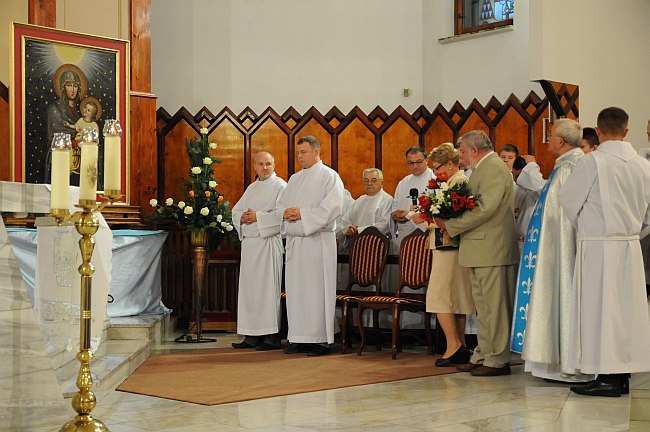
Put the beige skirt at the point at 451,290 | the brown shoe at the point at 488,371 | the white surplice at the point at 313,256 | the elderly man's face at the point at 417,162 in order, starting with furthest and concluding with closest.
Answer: the elderly man's face at the point at 417,162 < the white surplice at the point at 313,256 < the beige skirt at the point at 451,290 < the brown shoe at the point at 488,371

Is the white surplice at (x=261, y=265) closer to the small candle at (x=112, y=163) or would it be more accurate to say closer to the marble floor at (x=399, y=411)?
the marble floor at (x=399, y=411)

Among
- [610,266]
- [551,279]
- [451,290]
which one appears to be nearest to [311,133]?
[451,290]

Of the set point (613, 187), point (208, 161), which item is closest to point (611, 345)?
point (613, 187)

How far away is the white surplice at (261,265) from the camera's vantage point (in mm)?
8391

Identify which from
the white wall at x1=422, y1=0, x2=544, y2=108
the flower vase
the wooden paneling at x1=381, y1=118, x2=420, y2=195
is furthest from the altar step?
the white wall at x1=422, y1=0, x2=544, y2=108

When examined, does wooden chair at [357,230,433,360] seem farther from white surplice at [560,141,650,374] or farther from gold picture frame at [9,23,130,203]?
gold picture frame at [9,23,130,203]

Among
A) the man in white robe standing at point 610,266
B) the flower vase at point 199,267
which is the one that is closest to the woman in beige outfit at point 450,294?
→ the man in white robe standing at point 610,266

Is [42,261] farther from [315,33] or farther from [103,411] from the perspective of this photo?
[315,33]

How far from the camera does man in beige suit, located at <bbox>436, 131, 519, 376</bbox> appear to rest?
646 centimetres

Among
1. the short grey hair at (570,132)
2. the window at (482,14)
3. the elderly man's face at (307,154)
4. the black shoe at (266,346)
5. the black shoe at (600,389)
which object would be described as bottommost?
the black shoe at (266,346)

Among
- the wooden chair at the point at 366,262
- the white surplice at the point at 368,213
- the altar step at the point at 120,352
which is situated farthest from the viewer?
the white surplice at the point at 368,213

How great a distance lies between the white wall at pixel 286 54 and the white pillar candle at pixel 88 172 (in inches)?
302

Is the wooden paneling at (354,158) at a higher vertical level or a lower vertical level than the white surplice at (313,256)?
higher

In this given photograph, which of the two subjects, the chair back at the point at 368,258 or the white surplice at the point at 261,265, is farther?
the white surplice at the point at 261,265
